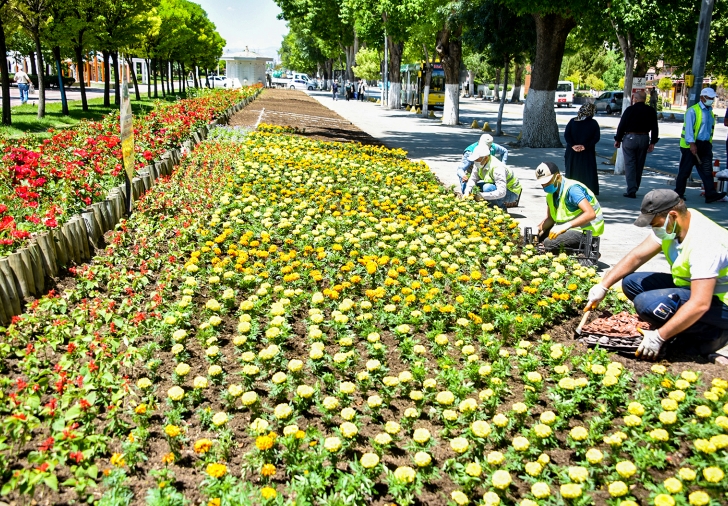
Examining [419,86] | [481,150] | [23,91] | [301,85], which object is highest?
[301,85]

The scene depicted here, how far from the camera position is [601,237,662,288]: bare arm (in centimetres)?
442

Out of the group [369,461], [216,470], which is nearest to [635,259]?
[369,461]

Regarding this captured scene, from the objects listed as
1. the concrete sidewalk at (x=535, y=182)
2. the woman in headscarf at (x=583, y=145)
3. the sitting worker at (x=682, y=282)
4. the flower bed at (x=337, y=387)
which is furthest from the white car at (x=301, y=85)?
the sitting worker at (x=682, y=282)

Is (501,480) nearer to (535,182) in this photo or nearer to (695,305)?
(695,305)

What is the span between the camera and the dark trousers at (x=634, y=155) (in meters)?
10.9

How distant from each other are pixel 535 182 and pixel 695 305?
8813mm

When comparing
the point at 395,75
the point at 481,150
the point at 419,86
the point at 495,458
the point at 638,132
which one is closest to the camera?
the point at 495,458

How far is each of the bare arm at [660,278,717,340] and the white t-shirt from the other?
0.15 ft

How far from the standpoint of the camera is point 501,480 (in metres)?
2.86

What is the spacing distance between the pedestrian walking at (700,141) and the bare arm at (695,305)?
7.51 metres

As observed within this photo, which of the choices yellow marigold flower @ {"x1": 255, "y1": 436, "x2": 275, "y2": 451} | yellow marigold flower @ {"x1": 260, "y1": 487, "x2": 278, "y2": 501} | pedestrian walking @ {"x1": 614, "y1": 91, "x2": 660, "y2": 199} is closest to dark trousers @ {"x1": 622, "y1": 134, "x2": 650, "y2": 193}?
pedestrian walking @ {"x1": 614, "y1": 91, "x2": 660, "y2": 199}

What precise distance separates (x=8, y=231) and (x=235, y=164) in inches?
202

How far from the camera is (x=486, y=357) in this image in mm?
4414

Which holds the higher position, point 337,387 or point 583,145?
point 583,145
